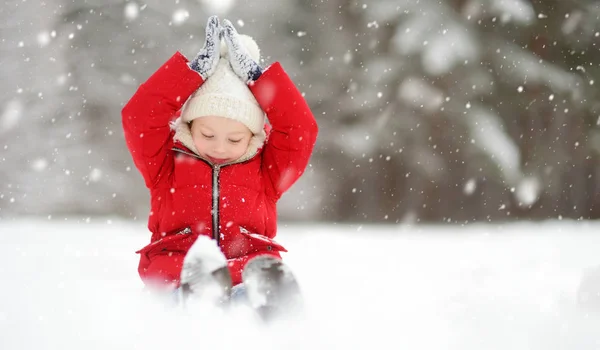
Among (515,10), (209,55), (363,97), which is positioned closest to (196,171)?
(209,55)

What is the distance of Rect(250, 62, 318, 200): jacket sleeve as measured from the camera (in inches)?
75.1

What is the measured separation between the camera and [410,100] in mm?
4262

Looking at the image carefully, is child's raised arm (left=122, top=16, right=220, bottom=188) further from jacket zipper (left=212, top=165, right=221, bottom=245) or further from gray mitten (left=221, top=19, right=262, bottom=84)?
jacket zipper (left=212, top=165, right=221, bottom=245)

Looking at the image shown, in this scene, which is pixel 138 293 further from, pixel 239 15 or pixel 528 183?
pixel 528 183

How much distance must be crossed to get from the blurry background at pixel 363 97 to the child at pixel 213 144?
229cm

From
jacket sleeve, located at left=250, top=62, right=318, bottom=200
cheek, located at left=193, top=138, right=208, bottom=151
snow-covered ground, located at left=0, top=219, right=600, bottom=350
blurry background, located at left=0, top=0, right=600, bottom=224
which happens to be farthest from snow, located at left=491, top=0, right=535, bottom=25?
cheek, located at left=193, top=138, right=208, bottom=151

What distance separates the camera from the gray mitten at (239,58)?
1.82 metres

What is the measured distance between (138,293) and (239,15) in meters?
2.90

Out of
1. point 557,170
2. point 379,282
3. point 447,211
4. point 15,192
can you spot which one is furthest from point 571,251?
point 15,192

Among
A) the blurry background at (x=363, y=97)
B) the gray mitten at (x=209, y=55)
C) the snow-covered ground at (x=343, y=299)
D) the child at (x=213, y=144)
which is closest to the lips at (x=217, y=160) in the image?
the child at (x=213, y=144)

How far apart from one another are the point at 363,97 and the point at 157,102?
264 centimetres

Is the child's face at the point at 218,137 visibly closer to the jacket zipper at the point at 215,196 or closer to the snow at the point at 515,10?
the jacket zipper at the point at 215,196

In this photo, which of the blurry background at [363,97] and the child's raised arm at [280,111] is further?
the blurry background at [363,97]

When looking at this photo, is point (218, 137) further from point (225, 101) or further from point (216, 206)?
point (216, 206)
